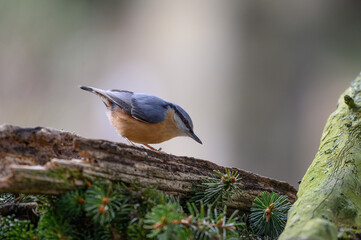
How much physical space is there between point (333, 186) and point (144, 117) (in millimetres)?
1648

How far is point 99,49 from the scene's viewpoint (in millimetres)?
5926

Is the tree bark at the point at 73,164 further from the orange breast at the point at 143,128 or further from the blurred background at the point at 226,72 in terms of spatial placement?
the blurred background at the point at 226,72

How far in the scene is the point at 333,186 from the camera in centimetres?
136

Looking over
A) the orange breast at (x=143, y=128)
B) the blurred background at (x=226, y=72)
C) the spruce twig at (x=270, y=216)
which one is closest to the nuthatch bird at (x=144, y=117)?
the orange breast at (x=143, y=128)

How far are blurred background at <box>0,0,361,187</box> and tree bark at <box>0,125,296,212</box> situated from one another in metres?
3.92

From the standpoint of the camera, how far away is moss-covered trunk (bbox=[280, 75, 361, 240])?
3.41 feet

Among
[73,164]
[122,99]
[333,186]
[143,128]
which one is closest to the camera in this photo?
[73,164]

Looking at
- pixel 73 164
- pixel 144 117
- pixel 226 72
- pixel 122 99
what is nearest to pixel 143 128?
pixel 144 117

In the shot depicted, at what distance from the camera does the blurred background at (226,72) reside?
211 inches

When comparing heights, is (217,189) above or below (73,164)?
below

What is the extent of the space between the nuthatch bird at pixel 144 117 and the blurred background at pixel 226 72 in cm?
236

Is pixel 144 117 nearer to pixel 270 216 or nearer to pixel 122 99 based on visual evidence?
pixel 122 99

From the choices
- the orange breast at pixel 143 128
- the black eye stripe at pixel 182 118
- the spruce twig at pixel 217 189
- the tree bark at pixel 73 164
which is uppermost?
the tree bark at pixel 73 164

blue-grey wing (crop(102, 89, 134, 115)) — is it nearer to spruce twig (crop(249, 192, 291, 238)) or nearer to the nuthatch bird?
the nuthatch bird
